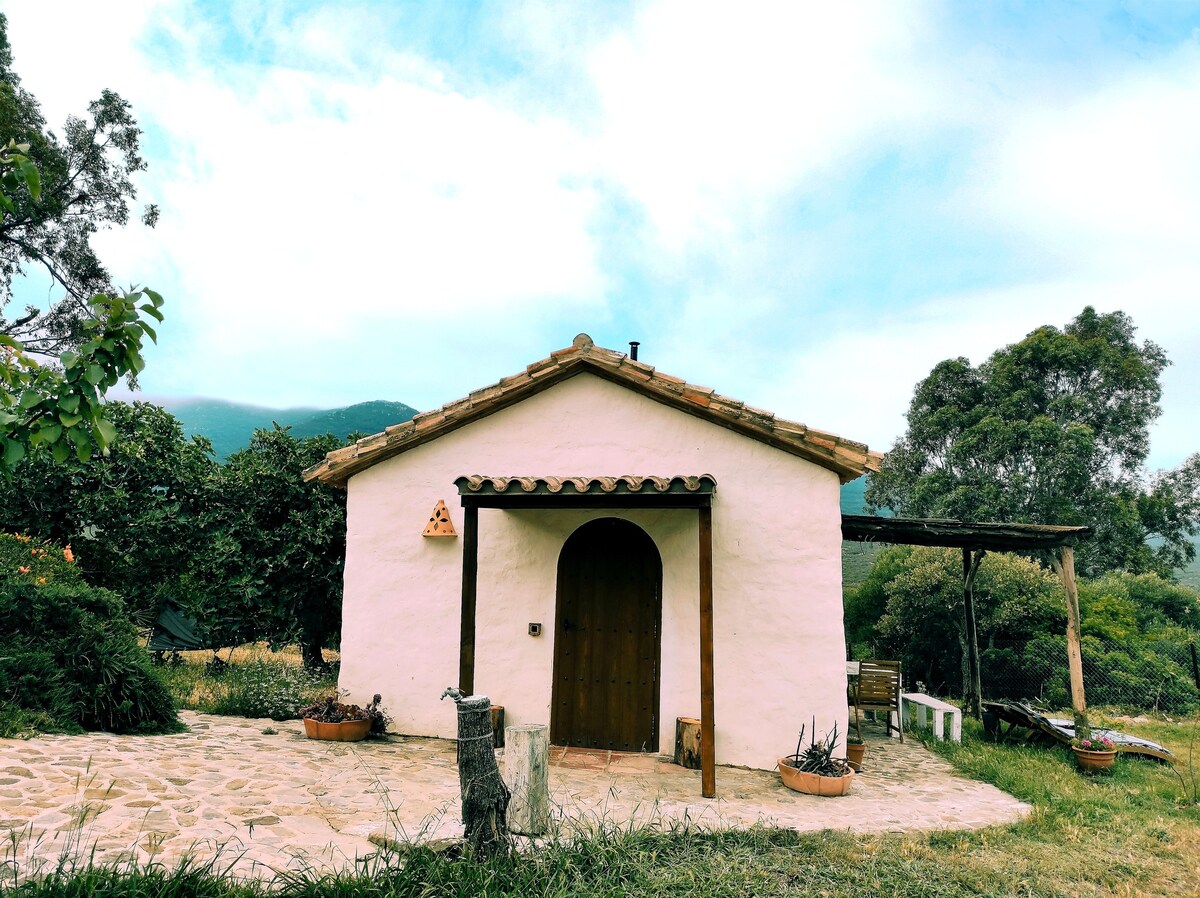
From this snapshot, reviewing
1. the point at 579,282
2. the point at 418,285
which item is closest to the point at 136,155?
the point at 418,285

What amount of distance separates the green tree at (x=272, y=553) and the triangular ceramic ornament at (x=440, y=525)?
3863mm

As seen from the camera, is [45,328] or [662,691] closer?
[662,691]

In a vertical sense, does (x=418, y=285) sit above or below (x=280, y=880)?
above

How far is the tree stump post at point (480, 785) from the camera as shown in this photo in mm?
3922

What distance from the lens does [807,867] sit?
4176 mm

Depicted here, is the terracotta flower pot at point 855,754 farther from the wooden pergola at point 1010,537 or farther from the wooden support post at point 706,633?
the wooden pergola at point 1010,537

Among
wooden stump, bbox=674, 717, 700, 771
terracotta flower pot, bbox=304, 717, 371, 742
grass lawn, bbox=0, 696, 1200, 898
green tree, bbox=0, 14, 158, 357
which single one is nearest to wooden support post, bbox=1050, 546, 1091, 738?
grass lawn, bbox=0, 696, 1200, 898

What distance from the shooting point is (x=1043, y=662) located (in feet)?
41.1

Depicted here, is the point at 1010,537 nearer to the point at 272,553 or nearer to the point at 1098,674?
the point at 1098,674

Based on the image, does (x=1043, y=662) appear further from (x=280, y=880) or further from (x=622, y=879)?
(x=280, y=880)

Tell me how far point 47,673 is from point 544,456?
5.17 metres

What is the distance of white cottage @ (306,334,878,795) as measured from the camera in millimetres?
6602

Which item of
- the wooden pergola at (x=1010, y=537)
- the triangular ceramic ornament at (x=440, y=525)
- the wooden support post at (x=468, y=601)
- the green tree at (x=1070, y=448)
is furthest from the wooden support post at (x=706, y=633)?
the green tree at (x=1070, y=448)

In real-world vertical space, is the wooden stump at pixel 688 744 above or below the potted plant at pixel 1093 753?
above
